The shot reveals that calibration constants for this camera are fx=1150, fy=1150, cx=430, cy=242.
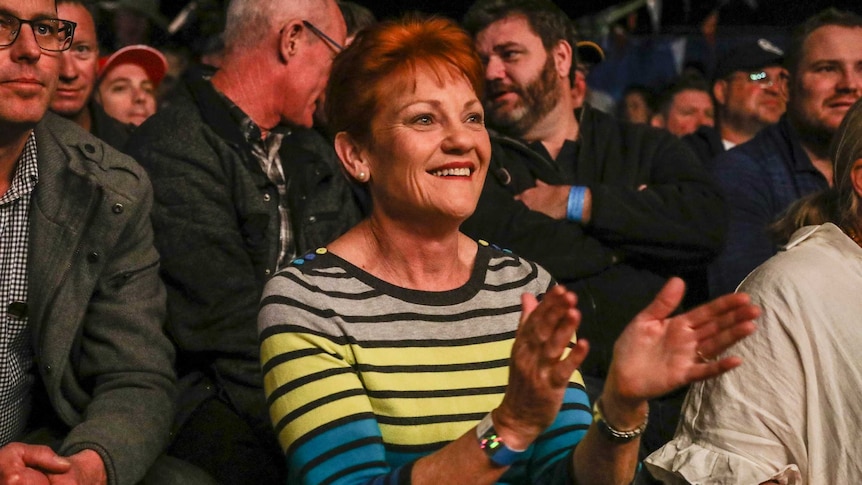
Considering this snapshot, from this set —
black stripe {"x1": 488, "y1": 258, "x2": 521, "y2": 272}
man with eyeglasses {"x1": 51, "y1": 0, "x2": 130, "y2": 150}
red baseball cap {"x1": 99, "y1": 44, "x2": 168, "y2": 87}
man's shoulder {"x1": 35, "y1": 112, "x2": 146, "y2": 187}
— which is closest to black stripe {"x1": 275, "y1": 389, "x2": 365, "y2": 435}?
black stripe {"x1": 488, "y1": 258, "x2": 521, "y2": 272}

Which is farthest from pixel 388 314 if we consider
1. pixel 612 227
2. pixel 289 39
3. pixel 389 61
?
pixel 289 39

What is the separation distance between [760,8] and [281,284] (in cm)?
715

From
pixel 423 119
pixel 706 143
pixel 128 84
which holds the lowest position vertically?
pixel 706 143

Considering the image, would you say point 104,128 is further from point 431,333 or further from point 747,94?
point 747,94

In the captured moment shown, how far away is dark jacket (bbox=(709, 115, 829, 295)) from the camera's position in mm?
3832

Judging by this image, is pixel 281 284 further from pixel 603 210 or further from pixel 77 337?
pixel 603 210

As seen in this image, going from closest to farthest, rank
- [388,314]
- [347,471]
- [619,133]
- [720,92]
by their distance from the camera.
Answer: [347,471]
[388,314]
[619,133]
[720,92]

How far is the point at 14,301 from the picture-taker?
267 cm

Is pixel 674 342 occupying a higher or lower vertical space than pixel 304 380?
higher

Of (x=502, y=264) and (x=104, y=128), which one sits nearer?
(x=502, y=264)

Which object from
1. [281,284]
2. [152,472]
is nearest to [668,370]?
[281,284]

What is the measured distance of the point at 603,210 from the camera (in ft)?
11.5

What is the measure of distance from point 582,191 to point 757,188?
87 centimetres

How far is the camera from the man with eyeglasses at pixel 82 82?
13.0 feet
